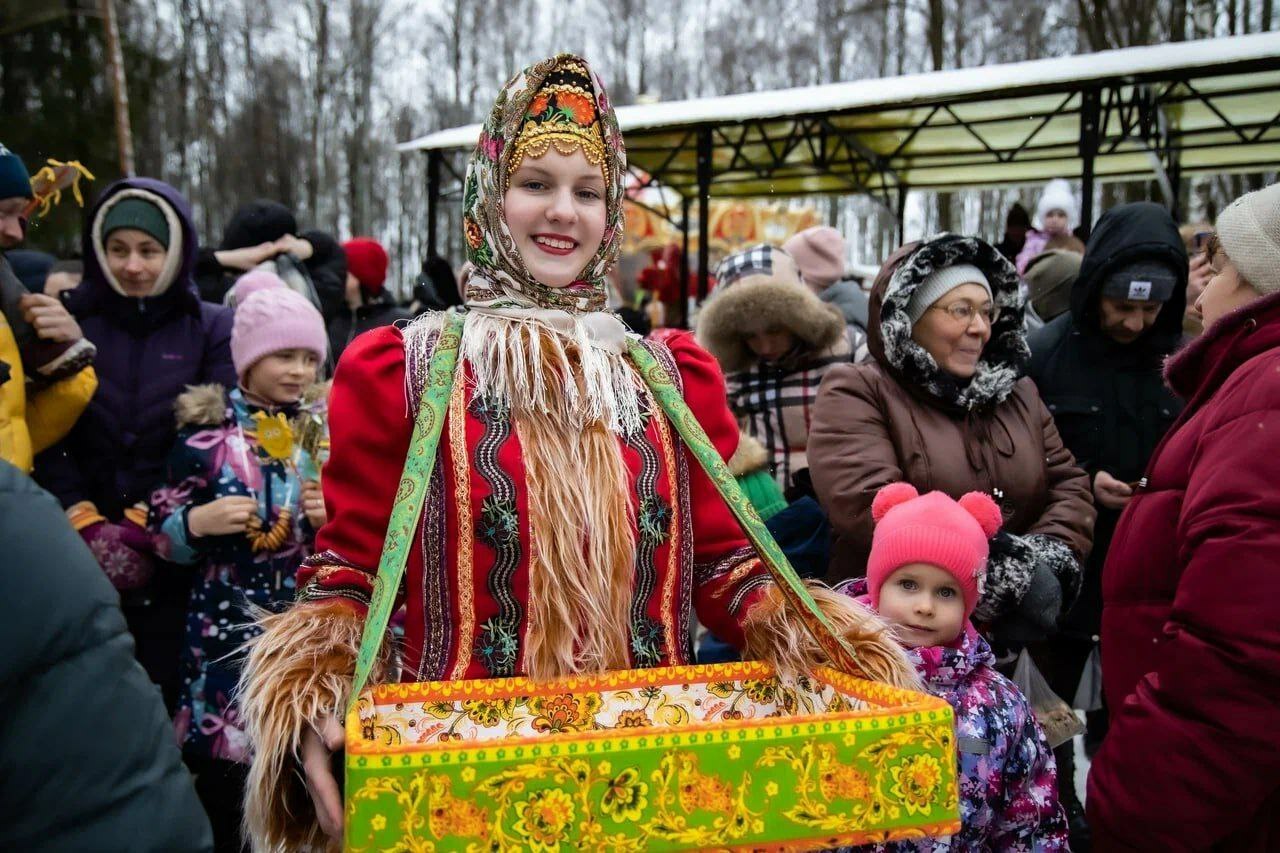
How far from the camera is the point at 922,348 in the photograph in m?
2.76

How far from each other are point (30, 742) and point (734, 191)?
12505 mm

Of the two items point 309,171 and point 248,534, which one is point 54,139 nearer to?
point 309,171

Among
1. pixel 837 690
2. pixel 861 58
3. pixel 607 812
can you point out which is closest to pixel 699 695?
pixel 837 690

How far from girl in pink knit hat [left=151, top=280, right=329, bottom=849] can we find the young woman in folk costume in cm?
151

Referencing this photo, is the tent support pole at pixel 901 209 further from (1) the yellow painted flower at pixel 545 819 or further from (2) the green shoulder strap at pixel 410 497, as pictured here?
(1) the yellow painted flower at pixel 545 819

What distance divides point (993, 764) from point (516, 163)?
5.28ft

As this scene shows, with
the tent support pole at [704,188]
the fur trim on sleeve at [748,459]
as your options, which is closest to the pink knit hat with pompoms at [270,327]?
the fur trim on sleeve at [748,459]

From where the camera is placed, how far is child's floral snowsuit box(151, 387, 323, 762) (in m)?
2.96

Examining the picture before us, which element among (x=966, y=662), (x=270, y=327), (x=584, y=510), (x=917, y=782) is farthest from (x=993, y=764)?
(x=270, y=327)

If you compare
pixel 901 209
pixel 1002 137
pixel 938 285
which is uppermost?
pixel 1002 137

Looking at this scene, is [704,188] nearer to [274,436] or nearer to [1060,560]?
[274,436]

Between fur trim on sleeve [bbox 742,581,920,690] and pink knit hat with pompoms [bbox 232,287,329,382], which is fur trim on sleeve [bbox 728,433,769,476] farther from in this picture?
fur trim on sleeve [bbox 742,581,920,690]

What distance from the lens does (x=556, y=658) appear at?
1596 mm

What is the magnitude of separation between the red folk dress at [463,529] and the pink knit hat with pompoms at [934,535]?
706mm
